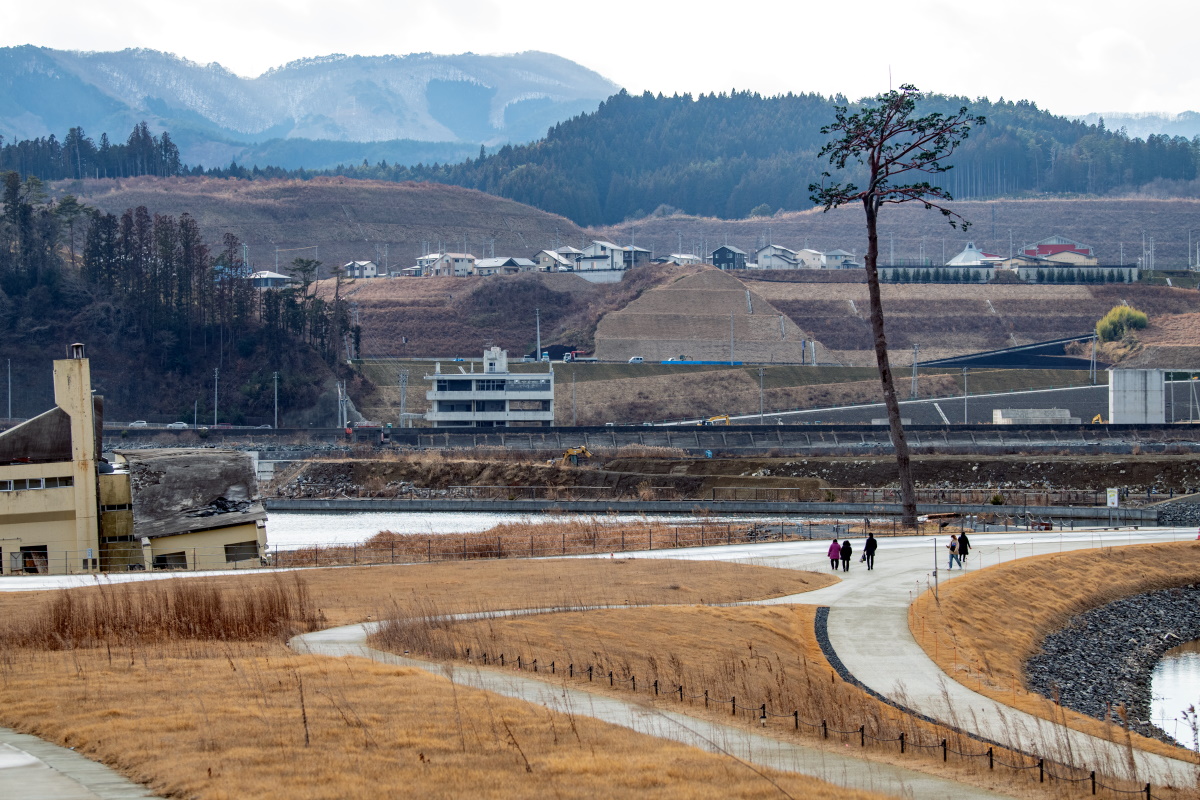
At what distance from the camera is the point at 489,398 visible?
106 metres

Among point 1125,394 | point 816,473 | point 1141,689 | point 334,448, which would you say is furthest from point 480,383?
point 1141,689

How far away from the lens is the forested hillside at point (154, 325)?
118250mm

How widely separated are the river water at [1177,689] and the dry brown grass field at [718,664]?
272 inches

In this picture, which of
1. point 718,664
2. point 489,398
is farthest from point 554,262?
point 718,664

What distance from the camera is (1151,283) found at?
540 feet

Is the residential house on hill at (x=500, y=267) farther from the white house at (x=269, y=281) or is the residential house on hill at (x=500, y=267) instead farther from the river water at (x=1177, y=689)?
the river water at (x=1177, y=689)

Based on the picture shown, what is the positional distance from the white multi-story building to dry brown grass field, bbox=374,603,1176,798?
7815 cm

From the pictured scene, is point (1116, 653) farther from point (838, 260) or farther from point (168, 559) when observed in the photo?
point (838, 260)

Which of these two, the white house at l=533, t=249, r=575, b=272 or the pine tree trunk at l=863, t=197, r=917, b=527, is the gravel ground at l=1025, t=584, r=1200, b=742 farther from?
the white house at l=533, t=249, r=575, b=272

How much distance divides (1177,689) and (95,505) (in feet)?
100

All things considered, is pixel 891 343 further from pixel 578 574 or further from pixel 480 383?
pixel 578 574

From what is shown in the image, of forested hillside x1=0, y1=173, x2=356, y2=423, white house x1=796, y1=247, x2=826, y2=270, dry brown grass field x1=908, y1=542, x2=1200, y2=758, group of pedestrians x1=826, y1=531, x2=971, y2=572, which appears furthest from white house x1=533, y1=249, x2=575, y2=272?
group of pedestrians x1=826, y1=531, x2=971, y2=572

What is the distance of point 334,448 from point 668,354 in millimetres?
55730

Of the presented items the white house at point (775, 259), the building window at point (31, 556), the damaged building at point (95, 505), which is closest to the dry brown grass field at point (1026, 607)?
the damaged building at point (95, 505)
